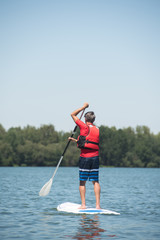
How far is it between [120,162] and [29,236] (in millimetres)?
99998

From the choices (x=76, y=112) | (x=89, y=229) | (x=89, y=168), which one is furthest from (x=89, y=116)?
(x=89, y=229)

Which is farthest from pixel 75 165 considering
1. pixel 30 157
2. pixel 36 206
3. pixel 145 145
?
pixel 36 206

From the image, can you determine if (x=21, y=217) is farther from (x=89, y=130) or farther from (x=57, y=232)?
(x=89, y=130)

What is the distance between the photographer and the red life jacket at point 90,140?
371 inches

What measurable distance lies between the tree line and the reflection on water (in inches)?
3305

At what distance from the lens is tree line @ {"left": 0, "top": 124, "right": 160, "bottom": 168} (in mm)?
94438

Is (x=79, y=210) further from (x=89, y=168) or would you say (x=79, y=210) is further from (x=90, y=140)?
(x=90, y=140)

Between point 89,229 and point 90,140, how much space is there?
245 cm

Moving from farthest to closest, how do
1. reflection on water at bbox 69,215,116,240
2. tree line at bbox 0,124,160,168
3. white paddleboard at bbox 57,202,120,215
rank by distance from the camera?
tree line at bbox 0,124,160,168 → white paddleboard at bbox 57,202,120,215 → reflection on water at bbox 69,215,116,240

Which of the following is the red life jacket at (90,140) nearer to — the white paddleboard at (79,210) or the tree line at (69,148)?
the white paddleboard at (79,210)

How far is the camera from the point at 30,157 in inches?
3762

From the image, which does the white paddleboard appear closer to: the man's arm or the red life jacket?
the red life jacket

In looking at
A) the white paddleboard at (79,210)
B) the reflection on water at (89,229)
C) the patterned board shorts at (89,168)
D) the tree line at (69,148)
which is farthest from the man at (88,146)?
the tree line at (69,148)

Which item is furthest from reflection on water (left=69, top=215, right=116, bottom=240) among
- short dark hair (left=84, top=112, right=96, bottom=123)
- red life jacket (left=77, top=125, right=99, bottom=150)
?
short dark hair (left=84, top=112, right=96, bottom=123)
